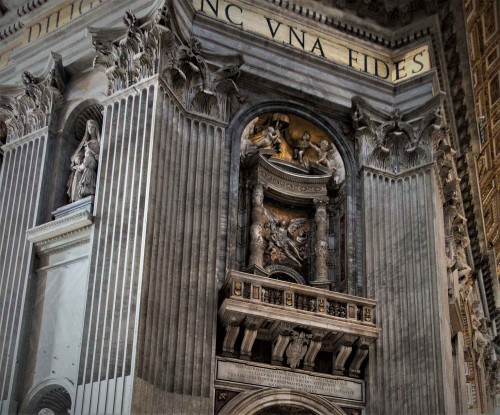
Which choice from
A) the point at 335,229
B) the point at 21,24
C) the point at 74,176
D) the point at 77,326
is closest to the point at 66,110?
the point at 74,176

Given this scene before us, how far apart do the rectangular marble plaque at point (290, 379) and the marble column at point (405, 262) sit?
1.30 ft

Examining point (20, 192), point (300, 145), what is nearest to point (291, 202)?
point (300, 145)

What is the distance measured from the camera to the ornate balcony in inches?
597

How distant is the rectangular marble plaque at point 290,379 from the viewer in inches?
596

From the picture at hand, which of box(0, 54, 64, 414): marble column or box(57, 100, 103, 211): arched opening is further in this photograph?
box(57, 100, 103, 211): arched opening

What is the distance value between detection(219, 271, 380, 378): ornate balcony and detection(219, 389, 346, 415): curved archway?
558 millimetres

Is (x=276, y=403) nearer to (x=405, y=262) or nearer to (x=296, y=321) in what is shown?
(x=296, y=321)

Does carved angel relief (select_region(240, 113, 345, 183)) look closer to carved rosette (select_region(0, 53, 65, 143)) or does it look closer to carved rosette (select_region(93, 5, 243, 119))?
carved rosette (select_region(93, 5, 243, 119))

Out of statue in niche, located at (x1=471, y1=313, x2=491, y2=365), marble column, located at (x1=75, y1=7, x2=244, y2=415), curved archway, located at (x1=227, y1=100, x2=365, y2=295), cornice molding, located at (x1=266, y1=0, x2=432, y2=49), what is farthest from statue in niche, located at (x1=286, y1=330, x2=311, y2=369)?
statue in niche, located at (x1=471, y1=313, x2=491, y2=365)

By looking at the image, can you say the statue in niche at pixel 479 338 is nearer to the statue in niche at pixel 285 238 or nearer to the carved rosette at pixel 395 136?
the carved rosette at pixel 395 136

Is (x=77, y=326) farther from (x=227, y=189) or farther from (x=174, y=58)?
(x=174, y=58)

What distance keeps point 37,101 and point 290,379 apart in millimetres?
7275

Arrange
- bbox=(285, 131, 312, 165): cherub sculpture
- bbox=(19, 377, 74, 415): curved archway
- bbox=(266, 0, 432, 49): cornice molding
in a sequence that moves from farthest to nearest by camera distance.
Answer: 1. bbox=(266, 0, 432, 49): cornice molding
2. bbox=(285, 131, 312, 165): cherub sculpture
3. bbox=(19, 377, 74, 415): curved archway

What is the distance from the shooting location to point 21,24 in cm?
1923
